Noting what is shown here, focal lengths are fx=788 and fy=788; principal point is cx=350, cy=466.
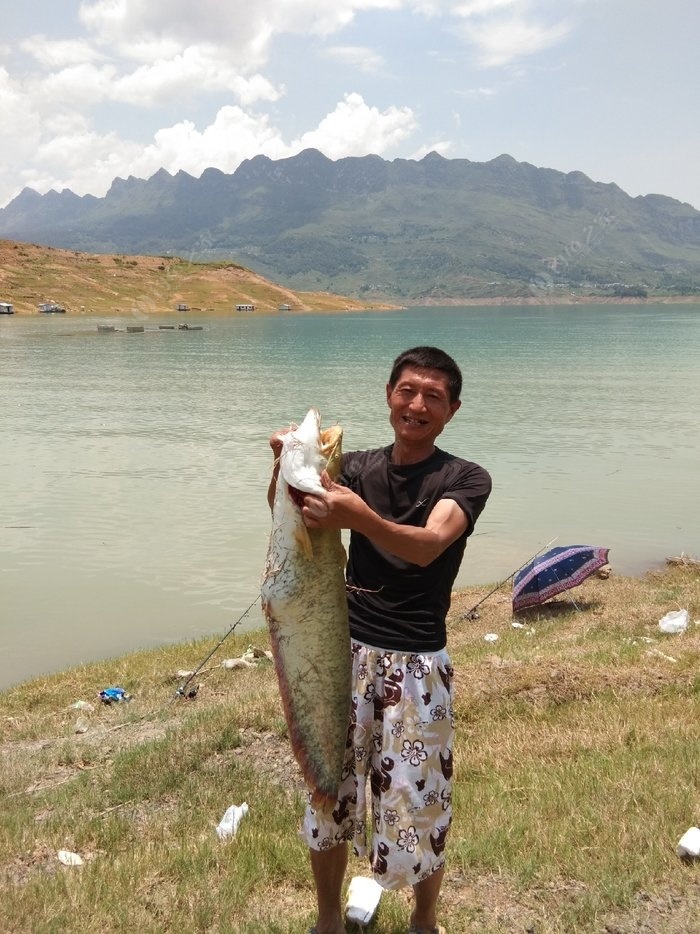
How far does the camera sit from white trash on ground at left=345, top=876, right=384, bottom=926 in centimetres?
408

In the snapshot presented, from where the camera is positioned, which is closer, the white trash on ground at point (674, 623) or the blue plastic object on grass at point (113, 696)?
the blue plastic object on grass at point (113, 696)

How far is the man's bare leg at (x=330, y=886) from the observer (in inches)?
147

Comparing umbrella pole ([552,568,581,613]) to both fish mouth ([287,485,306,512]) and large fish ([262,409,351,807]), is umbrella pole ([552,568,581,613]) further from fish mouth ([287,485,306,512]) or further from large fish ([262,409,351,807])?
fish mouth ([287,485,306,512])

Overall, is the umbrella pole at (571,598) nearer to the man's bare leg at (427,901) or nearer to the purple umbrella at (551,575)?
the purple umbrella at (551,575)

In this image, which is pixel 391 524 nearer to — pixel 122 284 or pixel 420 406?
pixel 420 406

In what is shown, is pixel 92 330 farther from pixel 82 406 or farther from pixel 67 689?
pixel 67 689

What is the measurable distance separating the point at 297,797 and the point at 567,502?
54.7 feet

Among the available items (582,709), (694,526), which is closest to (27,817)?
(582,709)

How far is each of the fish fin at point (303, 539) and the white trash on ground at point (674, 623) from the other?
25.8ft

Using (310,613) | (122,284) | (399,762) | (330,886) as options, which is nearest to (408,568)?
(310,613)

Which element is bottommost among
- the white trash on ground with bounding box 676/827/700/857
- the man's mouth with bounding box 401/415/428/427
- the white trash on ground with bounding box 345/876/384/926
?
the white trash on ground with bounding box 345/876/384/926

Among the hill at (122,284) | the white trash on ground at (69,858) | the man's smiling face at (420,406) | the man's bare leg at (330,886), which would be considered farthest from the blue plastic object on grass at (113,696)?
the hill at (122,284)

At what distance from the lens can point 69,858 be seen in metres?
4.88

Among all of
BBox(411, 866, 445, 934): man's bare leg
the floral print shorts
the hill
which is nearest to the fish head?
the floral print shorts
